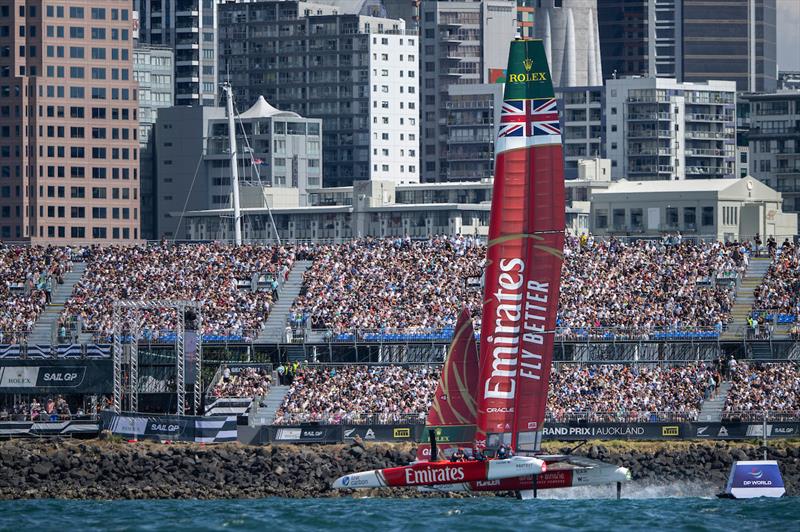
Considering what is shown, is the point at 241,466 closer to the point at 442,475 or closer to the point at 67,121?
the point at 442,475

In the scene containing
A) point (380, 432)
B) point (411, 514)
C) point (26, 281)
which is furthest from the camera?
point (26, 281)

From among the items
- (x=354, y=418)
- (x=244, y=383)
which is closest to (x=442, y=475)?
(x=354, y=418)

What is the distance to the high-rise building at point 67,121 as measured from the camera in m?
170

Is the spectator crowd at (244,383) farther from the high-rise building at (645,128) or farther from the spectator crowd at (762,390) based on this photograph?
the high-rise building at (645,128)

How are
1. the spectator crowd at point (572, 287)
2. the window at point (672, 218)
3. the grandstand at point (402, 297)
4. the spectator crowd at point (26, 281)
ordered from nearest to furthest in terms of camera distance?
1. the grandstand at point (402, 297)
2. the spectator crowd at point (572, 287)
3. the spectator crowd at point (26, 281)
4. the window at point (672, 218)

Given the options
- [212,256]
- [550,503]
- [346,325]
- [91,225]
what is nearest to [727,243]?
[346,325]

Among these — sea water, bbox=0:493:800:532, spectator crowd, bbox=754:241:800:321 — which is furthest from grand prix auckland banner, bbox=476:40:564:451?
spectator crowd, bbox=754:241:800:321

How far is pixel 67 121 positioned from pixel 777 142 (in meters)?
68.0

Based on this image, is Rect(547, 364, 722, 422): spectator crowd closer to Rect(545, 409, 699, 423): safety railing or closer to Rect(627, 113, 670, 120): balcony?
Rect(545, 409, 699, 423): safety railing

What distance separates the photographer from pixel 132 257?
97125mm

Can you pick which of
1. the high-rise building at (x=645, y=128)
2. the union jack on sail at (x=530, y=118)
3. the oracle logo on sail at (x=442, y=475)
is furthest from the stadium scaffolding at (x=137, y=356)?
the high-rise building at (x=645, y=128)

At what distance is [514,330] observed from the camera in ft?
190

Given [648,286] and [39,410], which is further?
[648,286]

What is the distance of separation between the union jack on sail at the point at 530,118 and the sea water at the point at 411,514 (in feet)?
37.1
